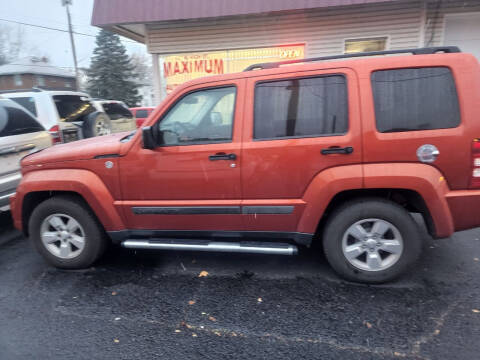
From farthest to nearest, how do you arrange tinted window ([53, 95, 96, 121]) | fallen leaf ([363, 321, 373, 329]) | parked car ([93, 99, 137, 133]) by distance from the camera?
parked car ([93, 99, 137, 133]) → tinted window ([53, 95, 96, 121]) → fallen leaf ([363, 321, 373, 329])

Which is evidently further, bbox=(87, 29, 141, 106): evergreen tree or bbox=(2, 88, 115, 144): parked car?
bbox=(87, 29, 141, 106): evergreen tree

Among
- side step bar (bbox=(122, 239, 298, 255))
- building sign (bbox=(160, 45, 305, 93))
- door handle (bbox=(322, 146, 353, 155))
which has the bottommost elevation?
side step bar (bbox=(122, 239, 298, 255))

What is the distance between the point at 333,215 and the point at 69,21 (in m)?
28.2

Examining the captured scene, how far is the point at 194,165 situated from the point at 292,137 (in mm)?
933

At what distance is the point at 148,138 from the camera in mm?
3129

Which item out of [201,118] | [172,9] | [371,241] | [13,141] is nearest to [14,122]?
[13,141]

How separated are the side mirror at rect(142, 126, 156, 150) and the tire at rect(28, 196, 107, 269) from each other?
1042mm

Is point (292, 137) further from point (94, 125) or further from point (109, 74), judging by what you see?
point (109, 74)

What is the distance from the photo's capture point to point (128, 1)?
8.23 meters

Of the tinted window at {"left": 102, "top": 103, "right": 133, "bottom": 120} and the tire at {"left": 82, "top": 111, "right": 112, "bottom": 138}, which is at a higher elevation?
the tinted window at {"left": 102, "top": 103, "right": 133, "bottom": 120}

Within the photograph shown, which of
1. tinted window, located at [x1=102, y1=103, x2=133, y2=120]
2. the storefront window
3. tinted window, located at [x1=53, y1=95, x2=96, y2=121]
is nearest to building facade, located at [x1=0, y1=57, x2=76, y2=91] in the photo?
tinted window, located at [x1=102, y1=103, x2=133, y2=120]

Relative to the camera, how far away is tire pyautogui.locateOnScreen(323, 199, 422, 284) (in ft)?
9.73

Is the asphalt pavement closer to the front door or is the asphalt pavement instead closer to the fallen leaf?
the fallen leaf

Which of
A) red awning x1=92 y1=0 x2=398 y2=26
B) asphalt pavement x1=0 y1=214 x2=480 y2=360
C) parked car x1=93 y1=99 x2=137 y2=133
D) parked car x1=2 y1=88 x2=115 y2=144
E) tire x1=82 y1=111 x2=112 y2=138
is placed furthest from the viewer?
parked car x1=93 y1=99 x2=137 y2=133
